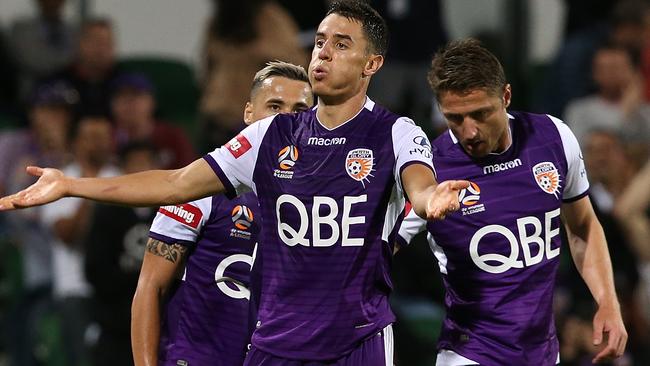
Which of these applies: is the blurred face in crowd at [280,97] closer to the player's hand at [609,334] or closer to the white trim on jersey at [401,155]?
the white trim on jersey at [401,155]

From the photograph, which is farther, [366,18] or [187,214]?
[187,214]

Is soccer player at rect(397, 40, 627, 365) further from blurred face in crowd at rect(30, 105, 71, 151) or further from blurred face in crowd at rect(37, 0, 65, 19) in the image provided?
blurred face in crowd at rect(37, 0, 65, 19)

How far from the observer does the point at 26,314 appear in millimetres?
9898

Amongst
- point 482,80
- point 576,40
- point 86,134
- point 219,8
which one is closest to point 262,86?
point 482,80

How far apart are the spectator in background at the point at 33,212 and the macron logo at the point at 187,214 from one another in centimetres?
477

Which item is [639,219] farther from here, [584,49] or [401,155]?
[401,155]

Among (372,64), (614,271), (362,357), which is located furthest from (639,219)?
(362,357)

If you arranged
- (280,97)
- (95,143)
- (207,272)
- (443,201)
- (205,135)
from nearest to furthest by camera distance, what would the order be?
(443,201)
(207,272)
(280,97)
(205,135)
(95,143)

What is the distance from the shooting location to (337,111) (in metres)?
4.71

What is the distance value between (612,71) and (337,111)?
5.29m

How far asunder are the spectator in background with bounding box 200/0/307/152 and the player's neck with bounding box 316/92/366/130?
13.4ft

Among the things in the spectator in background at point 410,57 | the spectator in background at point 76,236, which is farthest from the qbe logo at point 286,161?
the spectator in background at point 410,57

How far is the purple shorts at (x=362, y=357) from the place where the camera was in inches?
181

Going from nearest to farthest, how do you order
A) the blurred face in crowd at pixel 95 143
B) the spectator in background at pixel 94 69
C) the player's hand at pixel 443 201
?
the player's hand at pixel 443 201, the blurred face in crowd at pixel 95 143, the spectator in background at pixel 94 69
